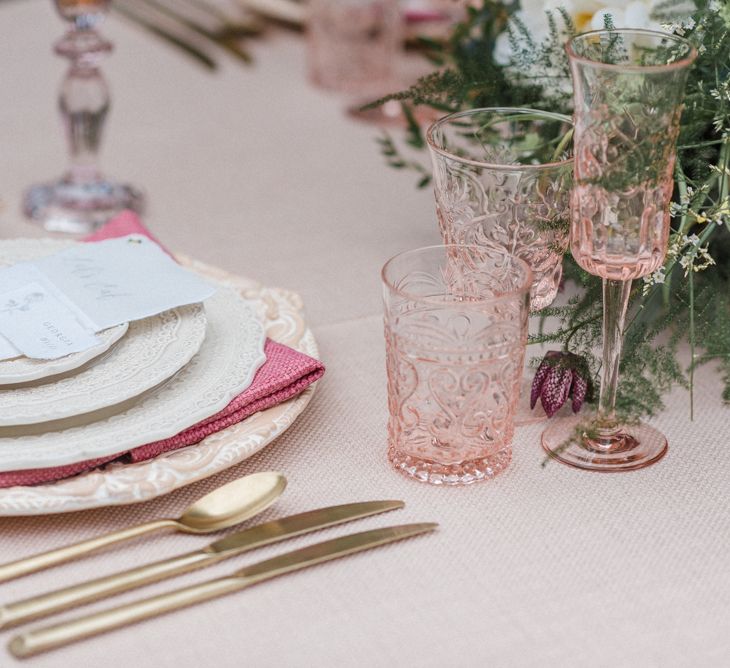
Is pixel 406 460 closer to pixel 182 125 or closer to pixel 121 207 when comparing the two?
pixel 121 207

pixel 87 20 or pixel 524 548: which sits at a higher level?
pixel 87 20

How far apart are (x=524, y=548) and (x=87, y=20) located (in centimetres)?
86

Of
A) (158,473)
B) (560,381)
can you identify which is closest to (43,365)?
(158,473)

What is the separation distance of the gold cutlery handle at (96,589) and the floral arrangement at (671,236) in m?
0.33

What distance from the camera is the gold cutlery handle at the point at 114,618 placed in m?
0.61

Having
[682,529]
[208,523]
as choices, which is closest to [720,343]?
[682,529]

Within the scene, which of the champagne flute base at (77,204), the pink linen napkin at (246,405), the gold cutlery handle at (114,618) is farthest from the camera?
the champagne flute base at (77,204)

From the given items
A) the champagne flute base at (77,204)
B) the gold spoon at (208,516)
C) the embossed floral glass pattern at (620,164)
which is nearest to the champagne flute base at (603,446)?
the embossed floral glass pattern at (620,164)

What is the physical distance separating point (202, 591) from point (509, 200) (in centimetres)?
37

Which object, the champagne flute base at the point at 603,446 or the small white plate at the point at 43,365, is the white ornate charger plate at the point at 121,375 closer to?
the small white plate at the point at 43,365

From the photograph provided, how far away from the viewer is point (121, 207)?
4.25ft

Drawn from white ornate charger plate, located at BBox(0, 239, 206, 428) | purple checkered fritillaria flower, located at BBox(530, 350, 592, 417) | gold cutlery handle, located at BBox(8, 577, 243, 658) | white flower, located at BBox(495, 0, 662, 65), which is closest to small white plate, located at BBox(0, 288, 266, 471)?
white ornate charger plate, located at BBox(0, 239, 206, 428)

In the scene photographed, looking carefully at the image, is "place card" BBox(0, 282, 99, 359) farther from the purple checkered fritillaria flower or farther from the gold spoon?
the purple checkered fritillaria flower

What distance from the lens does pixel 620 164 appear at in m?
0.72
